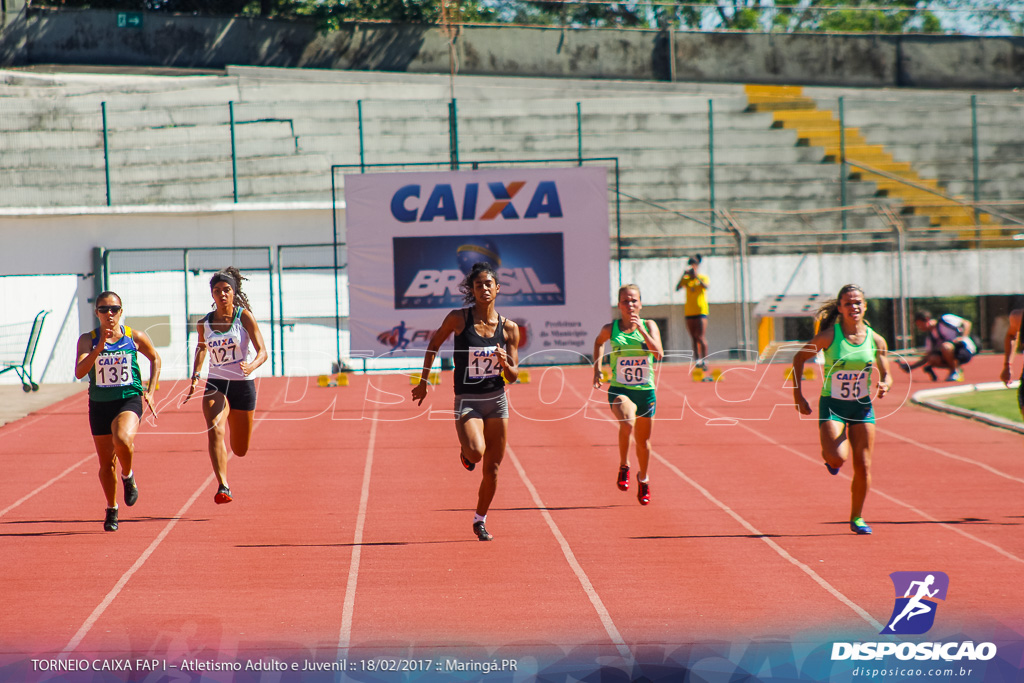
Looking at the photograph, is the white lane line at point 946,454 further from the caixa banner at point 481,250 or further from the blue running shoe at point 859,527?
the caixa banner at point 481,250

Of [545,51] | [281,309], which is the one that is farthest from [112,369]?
[545,51]

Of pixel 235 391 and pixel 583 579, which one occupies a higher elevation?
pixel 235 391

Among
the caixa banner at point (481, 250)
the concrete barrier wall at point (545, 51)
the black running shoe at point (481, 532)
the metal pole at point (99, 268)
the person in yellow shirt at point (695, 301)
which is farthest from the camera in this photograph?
the concrete barrier wall at point (545, 51)

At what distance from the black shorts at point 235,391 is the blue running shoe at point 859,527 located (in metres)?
4.94

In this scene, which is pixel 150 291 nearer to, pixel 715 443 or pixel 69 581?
pixel 715 443

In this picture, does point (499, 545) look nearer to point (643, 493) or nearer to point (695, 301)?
point (643, 493)

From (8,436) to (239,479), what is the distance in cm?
485

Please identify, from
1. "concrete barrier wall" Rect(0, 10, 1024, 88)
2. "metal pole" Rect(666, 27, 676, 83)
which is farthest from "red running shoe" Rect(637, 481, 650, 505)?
"metal pole" Rect(666, 27, 676, 83)

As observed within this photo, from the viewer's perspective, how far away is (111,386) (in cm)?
884

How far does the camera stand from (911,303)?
90.5 feet

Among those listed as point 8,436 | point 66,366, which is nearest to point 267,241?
point 66,366

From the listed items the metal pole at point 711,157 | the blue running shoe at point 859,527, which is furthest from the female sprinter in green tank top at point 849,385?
the metal pole at point 711,157

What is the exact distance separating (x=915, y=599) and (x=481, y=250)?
11295mm

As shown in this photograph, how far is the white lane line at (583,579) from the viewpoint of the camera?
604cm
